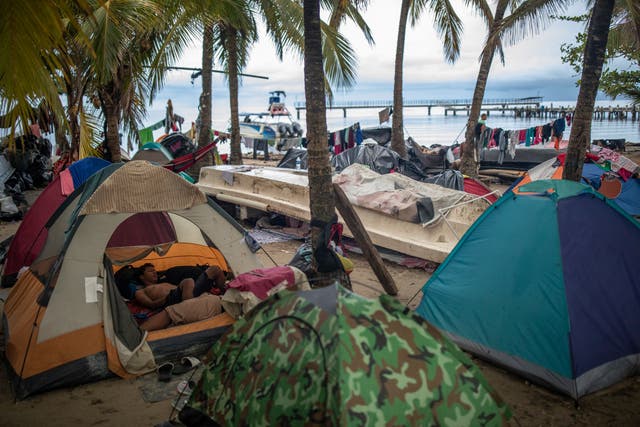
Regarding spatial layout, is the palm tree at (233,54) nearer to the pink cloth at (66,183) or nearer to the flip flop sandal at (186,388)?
the pink cloth at (66,183)

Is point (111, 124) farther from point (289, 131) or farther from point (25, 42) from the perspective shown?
point (289, 131)

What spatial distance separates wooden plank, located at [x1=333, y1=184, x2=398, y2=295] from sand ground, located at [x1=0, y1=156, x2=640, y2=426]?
2.01m

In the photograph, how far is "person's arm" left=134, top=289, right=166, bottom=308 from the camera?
561 cm

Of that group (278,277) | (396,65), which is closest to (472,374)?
(278,277)

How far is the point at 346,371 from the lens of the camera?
2826mm

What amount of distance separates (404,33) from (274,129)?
1914 cm

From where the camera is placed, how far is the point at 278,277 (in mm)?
5168

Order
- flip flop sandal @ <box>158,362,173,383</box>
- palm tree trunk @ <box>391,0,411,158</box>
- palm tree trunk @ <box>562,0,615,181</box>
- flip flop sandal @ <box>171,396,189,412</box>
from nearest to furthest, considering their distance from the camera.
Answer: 1. flip flop sandal @ <box>171,396,189,412</box>
2. flip flop sandal @ <box>158,362,173,383</box>
3. palm tree trunk @ <box>562,0,615,181</box>
4. palm tree trunk @ <box>391,0,411,158</box>

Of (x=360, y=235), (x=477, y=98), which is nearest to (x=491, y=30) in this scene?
(x=477, y=98)

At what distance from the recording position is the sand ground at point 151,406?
3992 millimetres

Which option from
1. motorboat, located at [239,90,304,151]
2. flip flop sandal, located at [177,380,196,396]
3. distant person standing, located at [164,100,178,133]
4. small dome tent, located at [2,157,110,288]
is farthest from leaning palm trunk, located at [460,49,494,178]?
motorboat, located at [239,90,304,151]

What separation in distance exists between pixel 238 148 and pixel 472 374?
508 inches

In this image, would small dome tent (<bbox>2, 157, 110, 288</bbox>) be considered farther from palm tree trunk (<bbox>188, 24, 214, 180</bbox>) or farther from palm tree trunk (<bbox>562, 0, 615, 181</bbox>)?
palm tree trunk (<bbox>562, 0, 615, 181</bbox>)

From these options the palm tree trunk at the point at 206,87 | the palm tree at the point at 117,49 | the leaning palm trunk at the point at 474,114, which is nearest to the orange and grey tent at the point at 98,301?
the palm tree at the point at 117,49
